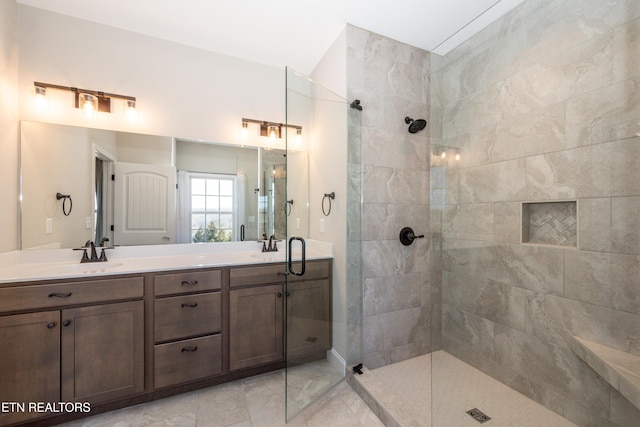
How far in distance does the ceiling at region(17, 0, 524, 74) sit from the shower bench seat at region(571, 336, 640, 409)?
220 centimetres

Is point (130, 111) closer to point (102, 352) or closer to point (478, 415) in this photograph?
point (102, 352)

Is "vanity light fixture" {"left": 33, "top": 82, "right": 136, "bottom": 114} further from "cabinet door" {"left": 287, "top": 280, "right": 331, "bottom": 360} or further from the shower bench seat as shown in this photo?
the shower bench seat

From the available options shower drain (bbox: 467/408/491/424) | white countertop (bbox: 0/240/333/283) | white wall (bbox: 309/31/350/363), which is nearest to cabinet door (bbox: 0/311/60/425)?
white countertop (bbox: 0/240/333/283)

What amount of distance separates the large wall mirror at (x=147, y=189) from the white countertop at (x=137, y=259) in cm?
6

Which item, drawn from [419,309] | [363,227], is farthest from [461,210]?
[419,309]

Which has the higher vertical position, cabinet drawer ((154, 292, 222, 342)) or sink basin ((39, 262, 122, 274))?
sink basin ((39, 262, 122, 274))

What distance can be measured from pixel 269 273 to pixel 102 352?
1136mm

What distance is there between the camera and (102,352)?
158 centimetres

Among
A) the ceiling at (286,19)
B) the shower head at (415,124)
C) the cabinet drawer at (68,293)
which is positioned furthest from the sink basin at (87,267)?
the shower head at (415,124)

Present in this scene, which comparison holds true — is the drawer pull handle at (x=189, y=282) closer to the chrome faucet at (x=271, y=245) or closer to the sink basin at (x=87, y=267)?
the sink basin at (x=87, y=267)

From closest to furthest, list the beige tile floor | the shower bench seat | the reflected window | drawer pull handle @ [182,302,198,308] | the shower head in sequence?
→ 1. the shower bench seat
2. the beige tile floor
3. drawer pull handle @ [182,302,198,308]
4. the shower head
5. the reflected window

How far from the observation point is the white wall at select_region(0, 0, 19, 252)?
1.66 m

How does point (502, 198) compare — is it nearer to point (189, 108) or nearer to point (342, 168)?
point (342, 168)

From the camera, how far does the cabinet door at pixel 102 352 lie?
1519mm
